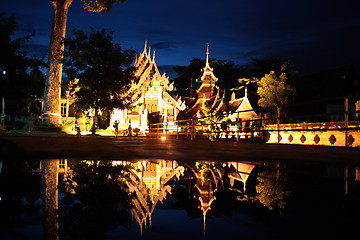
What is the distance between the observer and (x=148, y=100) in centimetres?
3691

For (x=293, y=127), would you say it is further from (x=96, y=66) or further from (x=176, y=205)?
(x=176, y=205)

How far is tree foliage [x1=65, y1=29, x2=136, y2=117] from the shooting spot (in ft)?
68.9

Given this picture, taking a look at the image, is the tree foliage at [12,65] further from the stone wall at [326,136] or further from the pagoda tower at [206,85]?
the pagoda tower at [206,85]

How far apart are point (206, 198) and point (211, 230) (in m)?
0.76

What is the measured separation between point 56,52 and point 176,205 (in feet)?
73.4

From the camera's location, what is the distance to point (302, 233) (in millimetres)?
1352

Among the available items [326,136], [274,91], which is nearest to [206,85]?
[274,91]

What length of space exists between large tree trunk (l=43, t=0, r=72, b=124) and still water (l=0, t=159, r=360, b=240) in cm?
2066

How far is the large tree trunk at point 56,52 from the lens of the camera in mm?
22344

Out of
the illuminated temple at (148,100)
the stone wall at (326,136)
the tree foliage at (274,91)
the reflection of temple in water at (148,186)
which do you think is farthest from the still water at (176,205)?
the tree foliage at (274,91)

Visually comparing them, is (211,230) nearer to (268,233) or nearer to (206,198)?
(268,233)

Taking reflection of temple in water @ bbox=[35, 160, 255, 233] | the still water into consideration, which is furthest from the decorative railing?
the still water

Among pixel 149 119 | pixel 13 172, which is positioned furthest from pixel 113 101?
pixel 13 172

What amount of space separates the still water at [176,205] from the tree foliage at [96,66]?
1832cm
